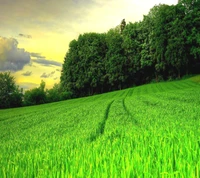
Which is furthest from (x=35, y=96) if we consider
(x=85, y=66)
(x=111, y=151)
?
(x=111, y=151)

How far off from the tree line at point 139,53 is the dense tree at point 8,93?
15032 millimetres

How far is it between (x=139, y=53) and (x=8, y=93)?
37796mm

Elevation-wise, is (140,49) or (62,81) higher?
(140,49)

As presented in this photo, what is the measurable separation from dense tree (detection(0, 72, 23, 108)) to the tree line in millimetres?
15032

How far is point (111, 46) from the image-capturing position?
77562 mm

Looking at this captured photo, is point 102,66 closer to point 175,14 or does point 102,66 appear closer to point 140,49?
point 140,49

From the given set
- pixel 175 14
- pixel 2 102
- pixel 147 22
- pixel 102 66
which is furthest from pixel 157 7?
pixel 2 102

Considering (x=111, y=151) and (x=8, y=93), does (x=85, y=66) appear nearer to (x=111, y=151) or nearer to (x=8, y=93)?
(x=8, y=93)

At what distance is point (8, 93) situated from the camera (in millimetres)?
67250

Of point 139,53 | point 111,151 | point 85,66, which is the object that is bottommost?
point 111,151

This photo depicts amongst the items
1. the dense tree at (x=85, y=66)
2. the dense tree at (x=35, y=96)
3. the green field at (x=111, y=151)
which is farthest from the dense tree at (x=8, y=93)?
the green field at (x=111, y=151)

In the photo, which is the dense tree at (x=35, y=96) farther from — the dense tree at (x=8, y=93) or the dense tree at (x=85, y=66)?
the dense tree at (x=85, y=66)

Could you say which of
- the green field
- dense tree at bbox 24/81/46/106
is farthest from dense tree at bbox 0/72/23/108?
the green field

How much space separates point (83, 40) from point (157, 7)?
2509cm
